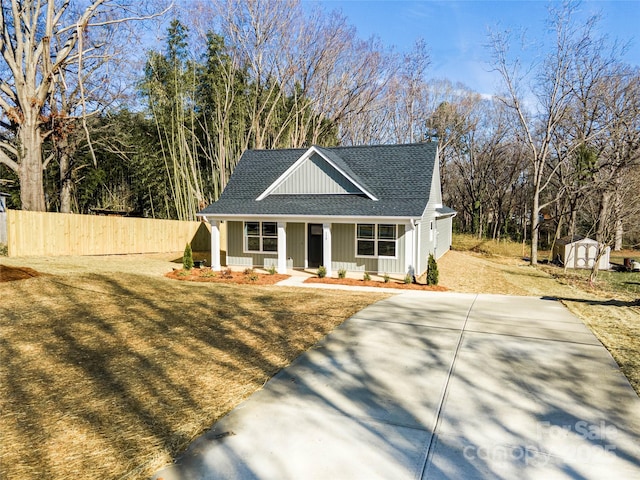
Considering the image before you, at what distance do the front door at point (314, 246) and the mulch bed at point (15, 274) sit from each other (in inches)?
361

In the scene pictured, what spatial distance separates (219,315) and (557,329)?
6388 millimetres

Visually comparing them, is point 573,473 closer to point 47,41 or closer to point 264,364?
point 264,364

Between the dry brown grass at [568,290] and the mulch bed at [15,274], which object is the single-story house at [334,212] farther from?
the mulch bed at [15,274]

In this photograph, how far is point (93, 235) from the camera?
18703 millimetres

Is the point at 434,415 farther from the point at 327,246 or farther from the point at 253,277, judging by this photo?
the point at 327,246

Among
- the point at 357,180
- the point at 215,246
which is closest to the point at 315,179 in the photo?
the point at 357,180

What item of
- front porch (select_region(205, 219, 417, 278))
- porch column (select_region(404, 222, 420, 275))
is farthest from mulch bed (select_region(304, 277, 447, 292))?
porch column (select_region(404, 222, 420, 275))

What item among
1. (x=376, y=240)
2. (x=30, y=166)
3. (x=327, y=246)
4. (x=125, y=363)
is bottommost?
(x=125, y=363)

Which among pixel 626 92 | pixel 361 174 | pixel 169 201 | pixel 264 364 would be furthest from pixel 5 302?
pixel 626 92

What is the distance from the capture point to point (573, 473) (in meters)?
3.48

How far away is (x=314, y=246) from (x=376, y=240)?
2685 millimetres

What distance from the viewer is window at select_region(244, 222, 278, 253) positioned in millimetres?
17078

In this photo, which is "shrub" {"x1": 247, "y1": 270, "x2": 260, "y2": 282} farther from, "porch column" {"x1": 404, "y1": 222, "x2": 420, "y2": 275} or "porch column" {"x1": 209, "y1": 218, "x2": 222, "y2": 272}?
"porch column" {"x1": 404, "y1": 222, "x2": 420, "y2": 275}

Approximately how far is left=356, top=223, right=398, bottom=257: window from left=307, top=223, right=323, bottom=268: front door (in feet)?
5.72
